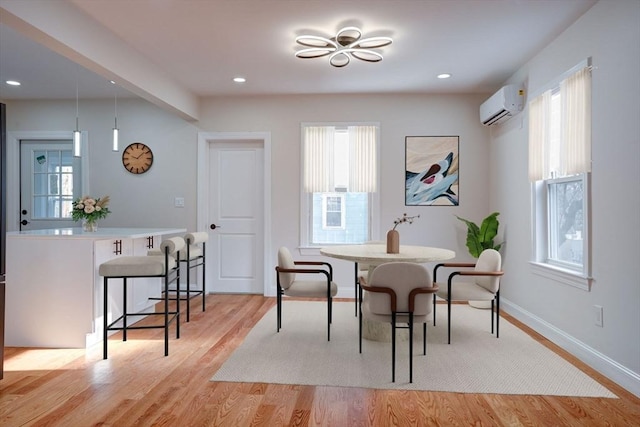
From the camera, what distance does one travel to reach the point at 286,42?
3480 millimetres

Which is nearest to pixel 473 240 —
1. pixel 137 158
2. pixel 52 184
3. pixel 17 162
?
pixel 137 158

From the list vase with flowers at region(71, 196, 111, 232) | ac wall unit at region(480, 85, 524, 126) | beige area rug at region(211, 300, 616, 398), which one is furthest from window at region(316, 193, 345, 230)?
vase with flowers at region(71, 196, 111, 232)

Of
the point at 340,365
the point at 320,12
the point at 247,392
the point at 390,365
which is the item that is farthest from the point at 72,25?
the point at 390,365

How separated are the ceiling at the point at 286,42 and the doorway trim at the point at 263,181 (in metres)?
0.57

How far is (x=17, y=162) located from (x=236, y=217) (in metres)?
3.11

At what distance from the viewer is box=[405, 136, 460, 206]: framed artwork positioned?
5.01m

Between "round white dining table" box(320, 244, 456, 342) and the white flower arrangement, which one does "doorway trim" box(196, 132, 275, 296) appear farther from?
"round white dining table" box(320, 244, 456, 342)

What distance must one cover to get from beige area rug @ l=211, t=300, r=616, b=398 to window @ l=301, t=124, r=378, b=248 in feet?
5.22

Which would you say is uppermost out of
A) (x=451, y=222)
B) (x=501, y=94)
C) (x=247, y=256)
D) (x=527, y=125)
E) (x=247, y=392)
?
(x=501, y=94)

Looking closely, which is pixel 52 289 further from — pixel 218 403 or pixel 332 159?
pixel 332 159

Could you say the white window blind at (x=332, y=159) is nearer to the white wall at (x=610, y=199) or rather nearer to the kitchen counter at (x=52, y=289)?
the white wall at (x=610, y=199)

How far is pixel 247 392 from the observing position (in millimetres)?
2422

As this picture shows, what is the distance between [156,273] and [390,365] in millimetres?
1896

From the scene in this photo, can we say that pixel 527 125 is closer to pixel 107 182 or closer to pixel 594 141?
pixel 594 141
